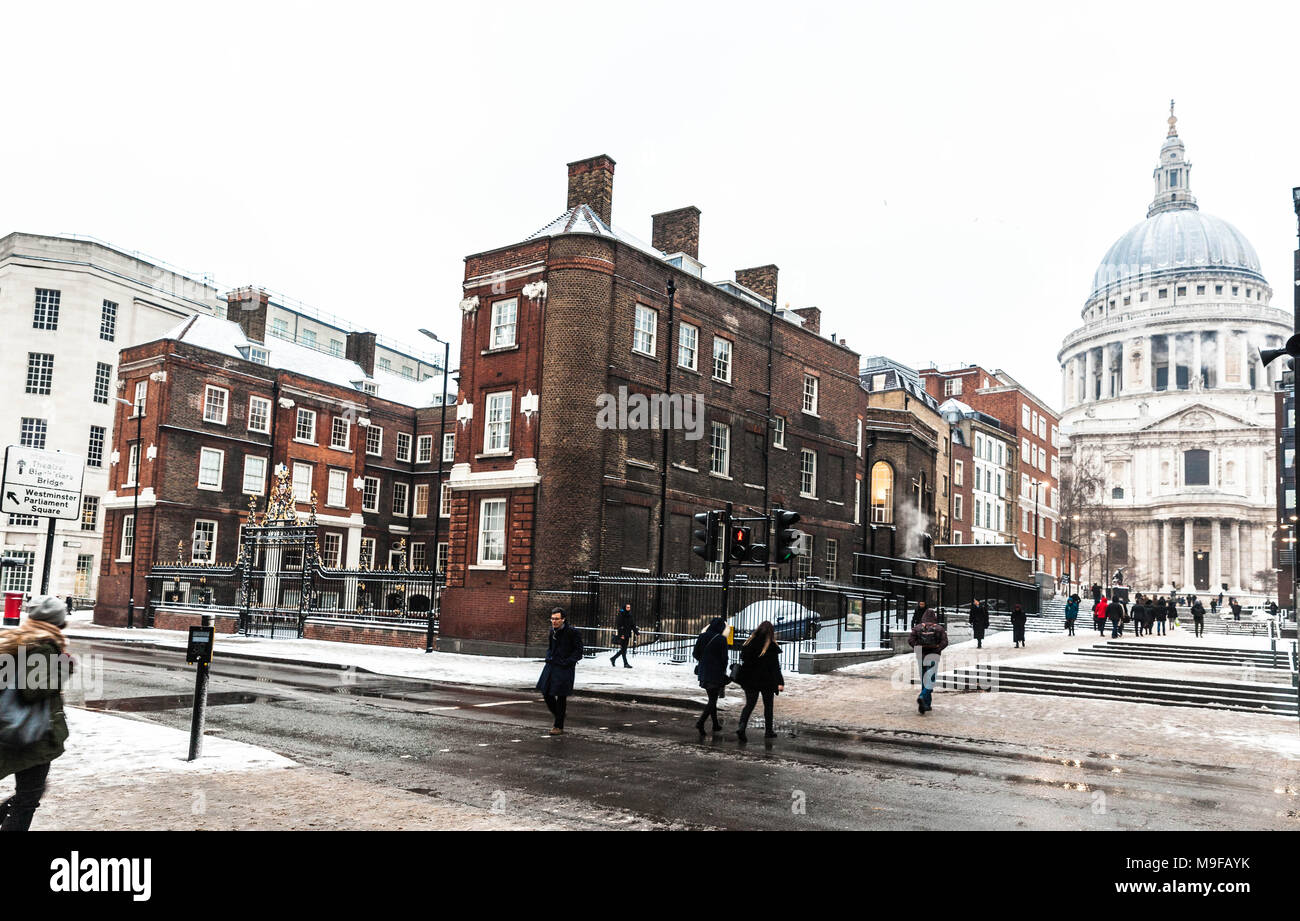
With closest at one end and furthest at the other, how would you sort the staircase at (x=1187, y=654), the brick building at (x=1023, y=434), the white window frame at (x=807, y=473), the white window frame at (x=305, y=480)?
the staircase at (x=1187, y=654), the white window frame at (x=807, y=473), the white window frame at (x=305, y=480), the brick building at (x=1023, y=434)

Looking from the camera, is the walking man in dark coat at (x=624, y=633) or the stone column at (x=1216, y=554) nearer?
the walking man in dark coat at (x=624, y=633)

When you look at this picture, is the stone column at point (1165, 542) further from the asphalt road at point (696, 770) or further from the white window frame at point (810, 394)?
the asphalt road at point (696, 770)

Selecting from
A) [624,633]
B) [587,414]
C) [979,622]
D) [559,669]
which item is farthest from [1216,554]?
[559,669]

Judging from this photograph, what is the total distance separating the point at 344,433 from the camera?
5359 cm

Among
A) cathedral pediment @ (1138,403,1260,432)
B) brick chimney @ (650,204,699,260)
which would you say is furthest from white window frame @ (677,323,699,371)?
cathedral pediment @ (1138,403,1260,432)

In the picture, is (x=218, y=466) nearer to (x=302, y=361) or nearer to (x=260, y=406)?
(x=260, y=406)

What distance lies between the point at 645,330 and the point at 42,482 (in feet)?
65.6

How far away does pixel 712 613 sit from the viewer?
31.5 m

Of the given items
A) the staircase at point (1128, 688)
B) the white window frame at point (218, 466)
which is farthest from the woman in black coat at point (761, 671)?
the white window frame at point (218, 466)

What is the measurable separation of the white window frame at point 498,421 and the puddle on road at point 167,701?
47.8 feet

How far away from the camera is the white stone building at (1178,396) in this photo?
113812 mm

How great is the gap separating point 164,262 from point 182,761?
6340 cm
